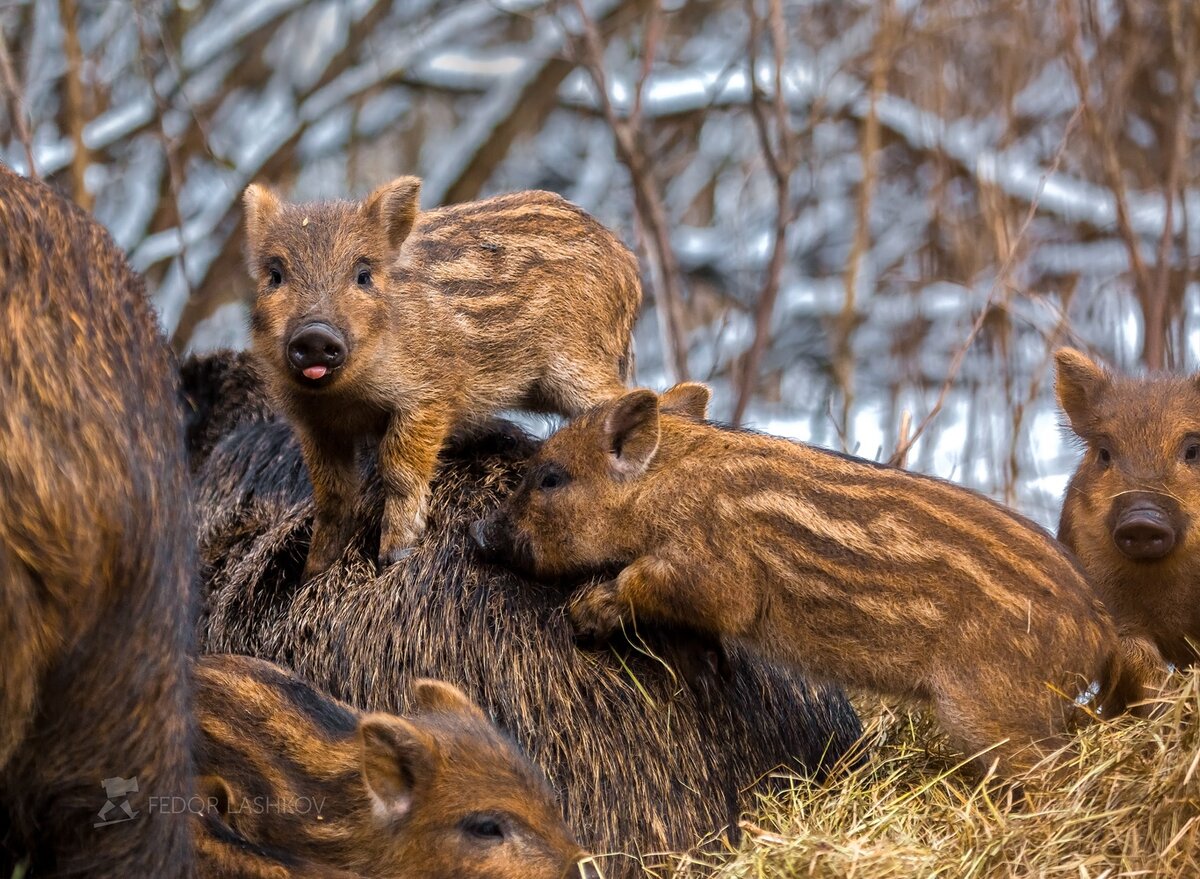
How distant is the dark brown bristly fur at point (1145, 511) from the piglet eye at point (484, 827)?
1.71 metres

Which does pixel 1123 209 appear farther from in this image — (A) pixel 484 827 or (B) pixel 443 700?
(A) pixel 484 827

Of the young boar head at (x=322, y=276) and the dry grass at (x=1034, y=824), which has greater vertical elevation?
the young boar head at (x=322, y=276)

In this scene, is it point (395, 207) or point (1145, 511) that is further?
point (395, 207)

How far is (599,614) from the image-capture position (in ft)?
13.7

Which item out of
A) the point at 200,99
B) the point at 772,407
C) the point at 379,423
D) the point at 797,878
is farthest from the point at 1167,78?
the point at 797,878

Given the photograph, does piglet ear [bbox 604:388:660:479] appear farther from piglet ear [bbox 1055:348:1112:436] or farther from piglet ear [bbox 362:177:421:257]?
piglet ear [bbox 1055:348:1112:436]

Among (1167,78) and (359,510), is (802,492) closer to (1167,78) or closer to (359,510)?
(359,510)

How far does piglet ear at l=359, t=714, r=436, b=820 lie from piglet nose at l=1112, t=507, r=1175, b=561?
1.83 meters

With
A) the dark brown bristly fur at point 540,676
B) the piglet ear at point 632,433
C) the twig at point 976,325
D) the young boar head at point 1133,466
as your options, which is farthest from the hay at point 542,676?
the twig at point 976,325

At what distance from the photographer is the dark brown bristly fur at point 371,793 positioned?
372 centimetres

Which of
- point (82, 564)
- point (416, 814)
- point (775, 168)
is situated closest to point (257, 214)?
point (416, 814)

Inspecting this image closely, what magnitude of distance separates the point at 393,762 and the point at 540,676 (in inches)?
21.2

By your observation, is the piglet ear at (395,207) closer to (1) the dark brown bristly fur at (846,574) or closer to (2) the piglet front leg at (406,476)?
(2) the piglet front leg at (406,476)

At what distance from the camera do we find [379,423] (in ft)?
15.7
